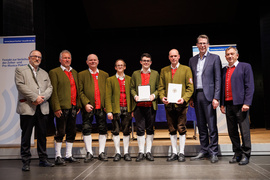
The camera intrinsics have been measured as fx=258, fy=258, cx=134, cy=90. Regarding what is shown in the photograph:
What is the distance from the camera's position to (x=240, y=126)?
12.1ft

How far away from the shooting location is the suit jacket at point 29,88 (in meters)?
3.62

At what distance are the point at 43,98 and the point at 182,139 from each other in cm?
214

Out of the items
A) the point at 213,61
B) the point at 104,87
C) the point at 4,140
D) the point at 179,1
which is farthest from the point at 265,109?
the point at 4,140

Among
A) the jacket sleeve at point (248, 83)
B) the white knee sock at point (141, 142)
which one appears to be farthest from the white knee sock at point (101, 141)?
the jacket sleeve at point (248, 83)

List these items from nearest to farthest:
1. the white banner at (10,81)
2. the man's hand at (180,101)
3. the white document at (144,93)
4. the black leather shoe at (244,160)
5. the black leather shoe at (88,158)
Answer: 1. the black leather shoe at (244,160)
2. the man's hand at (180,101)
3. the white document at (144,93)
4. the black leather shoe at (88,158)
5. the white banner at (10,81)

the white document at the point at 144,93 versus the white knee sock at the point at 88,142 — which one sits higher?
the white document at the point at 144,93

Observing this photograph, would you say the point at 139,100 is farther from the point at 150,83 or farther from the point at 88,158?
the point at 88,158

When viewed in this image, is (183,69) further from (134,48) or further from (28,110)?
(134,48)

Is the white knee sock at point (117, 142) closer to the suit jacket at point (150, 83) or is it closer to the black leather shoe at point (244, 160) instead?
the suit jacket at point (150, 83)

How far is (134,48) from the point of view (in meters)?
8.84

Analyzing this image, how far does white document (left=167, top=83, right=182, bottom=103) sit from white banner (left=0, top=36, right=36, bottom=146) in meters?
2.73

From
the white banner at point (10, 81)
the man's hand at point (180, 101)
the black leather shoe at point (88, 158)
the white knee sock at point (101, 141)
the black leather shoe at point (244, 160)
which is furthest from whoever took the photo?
the white banner at point (10, 81)

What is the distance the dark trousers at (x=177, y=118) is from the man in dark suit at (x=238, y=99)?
0.63 metres

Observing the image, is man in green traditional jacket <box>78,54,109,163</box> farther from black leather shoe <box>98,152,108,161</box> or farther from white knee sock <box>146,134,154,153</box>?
white knee sock <box>146,134,154,153</box>
